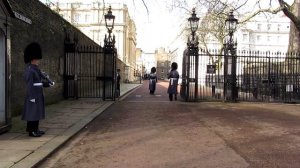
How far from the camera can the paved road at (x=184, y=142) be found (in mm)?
8047

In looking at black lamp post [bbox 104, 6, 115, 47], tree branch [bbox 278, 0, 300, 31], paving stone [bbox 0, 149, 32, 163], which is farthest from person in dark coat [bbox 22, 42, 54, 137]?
tree branch [bbox 278, 0, 300, 31]

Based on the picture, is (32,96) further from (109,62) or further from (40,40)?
(109,62)

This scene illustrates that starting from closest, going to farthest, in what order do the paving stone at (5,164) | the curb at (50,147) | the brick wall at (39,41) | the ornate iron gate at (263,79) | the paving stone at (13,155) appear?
the paving stone at (5,164)
the curb at (50,147)
the paving stone at (13,155)
the brick wall at (39,41)
the ornate iron gate at (263,79)

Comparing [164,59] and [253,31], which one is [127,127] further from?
[164,59]

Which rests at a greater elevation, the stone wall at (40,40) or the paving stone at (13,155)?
the stone wall at (40,40)

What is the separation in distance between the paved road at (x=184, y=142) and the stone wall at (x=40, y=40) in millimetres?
2551

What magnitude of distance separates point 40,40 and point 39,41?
210 mm

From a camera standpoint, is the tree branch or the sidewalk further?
the tree branch

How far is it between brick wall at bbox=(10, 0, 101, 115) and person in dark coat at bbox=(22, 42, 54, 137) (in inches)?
127

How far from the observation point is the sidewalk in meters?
7.83

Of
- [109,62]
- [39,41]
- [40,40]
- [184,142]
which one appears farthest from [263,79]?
[184,142]

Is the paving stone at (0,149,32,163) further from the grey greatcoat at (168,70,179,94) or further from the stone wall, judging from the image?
the grey greatcoat at (168,70,179,94)

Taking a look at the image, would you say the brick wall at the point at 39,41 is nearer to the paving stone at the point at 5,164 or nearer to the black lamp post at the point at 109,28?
the black lamp post at the point at 109,28

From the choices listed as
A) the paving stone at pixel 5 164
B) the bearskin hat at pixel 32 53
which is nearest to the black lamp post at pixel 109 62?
the bearskin hat at pixel 32 53
